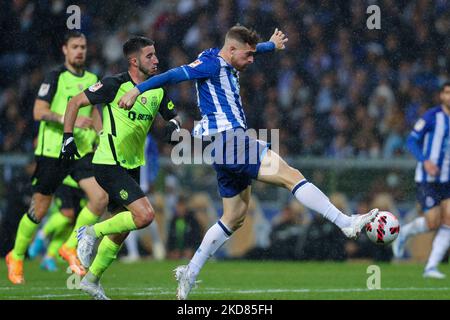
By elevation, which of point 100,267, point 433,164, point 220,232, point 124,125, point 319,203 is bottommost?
point 100,267

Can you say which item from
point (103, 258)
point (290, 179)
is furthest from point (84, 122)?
point (290, 179)

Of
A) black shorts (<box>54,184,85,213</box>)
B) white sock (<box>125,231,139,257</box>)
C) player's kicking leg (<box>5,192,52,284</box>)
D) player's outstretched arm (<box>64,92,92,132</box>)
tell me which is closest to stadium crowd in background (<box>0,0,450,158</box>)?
white sock (<box>125,231,139,257</box>)

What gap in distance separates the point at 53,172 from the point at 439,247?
14.5 ft

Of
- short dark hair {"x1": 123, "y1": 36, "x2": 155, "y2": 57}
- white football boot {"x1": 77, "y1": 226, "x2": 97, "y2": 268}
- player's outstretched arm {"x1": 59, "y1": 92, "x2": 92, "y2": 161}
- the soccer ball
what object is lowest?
white football boot {"x1": 77, "y1": 226, "x2": 97, "y2": 268}

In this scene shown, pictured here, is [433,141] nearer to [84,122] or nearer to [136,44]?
[84,122]

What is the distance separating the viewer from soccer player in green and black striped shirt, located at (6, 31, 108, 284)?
35.2ft

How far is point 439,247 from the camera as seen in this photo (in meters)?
11.8

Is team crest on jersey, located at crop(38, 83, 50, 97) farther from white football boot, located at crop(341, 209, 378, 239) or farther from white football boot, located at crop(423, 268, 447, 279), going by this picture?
white football boot, located at crop(423, 268, 447, 279)

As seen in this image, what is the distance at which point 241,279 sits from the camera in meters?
11.2

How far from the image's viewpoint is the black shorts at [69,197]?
494 inches

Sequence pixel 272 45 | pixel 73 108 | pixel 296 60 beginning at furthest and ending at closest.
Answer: pixel 296 60, pixel 272 45, pixel 73 108

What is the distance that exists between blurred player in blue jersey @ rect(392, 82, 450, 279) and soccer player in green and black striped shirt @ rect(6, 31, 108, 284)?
3854 millimetres

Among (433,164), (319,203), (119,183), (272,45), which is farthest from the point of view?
(433,164)

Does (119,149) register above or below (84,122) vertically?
below
